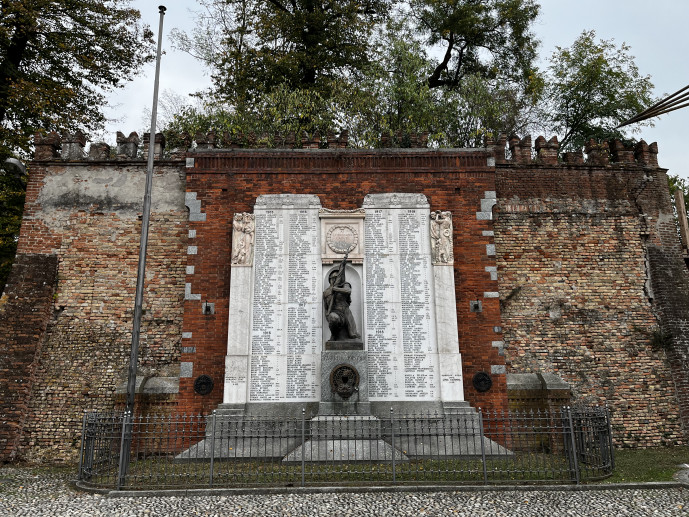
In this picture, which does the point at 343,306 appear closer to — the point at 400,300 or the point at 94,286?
the point at 400,300

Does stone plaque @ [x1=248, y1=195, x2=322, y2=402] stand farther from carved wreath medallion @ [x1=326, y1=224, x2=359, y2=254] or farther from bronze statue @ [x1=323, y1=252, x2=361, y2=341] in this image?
bronze statue @ [x1=323, y1=252, x2=361, y2=341]

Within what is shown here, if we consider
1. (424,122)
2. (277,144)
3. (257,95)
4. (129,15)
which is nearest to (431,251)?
(277,144)

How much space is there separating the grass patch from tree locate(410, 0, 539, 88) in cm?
1467

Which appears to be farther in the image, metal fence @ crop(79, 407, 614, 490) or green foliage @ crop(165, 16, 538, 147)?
green foliage @ crop(165, 16, 538, 147)

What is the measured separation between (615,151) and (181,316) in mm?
12586

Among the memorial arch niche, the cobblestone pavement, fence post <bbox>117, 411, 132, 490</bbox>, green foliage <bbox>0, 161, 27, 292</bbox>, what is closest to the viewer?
the cobblestone pavement

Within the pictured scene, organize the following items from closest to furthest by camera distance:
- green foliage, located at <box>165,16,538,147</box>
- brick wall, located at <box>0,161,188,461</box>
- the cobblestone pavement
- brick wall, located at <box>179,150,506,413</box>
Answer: the cobblestone pavement, brick wall, located at <box>179,150,506,413</box>, brick wall, located at <box>0,161,188,461</box>, green foliage, located at <box>165,16,538,147</box>

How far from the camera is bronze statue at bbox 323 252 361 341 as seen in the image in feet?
37.0

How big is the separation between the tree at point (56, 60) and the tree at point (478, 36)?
11.1m

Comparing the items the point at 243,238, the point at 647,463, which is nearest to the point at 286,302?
the point at 243,238

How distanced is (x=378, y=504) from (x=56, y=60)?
58.2ft

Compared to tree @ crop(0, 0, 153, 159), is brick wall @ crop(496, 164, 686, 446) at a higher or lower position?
lower

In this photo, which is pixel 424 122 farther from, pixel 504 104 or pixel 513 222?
pixel 513 222

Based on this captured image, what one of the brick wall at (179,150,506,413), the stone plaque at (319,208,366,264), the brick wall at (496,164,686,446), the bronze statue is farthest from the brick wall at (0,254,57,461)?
the brick wall at (496,164,686,446)
